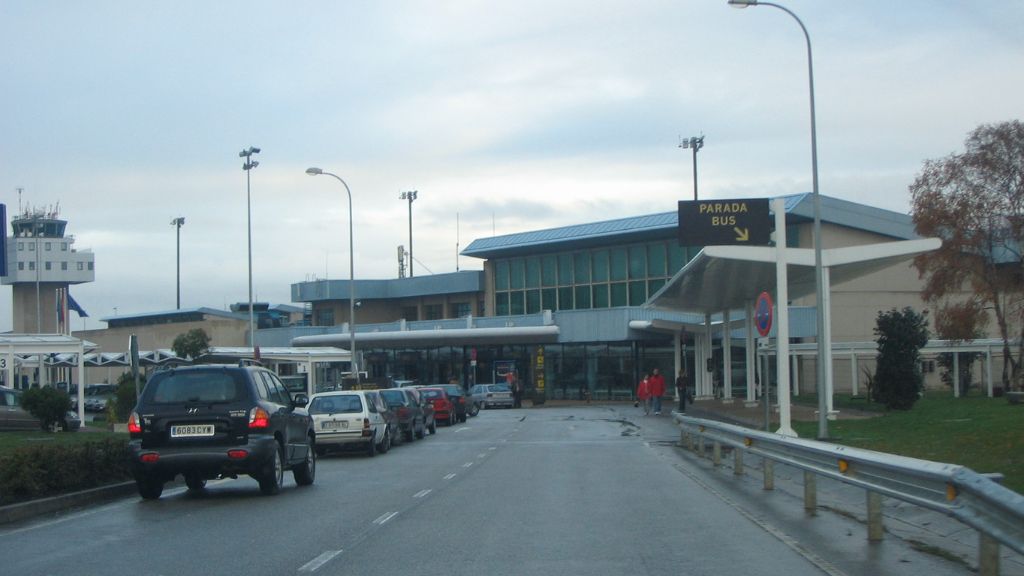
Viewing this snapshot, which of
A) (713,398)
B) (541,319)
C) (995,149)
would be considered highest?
(995,149)

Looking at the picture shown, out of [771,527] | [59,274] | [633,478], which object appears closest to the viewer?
[771,527]

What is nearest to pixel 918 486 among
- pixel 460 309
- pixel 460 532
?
pixel 460 532

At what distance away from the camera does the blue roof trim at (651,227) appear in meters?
59.6

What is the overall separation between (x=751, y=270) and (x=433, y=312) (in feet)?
171

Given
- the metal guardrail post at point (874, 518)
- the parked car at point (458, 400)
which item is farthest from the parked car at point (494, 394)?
the metal guardrail post at point (874, 518)

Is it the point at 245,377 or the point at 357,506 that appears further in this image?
the point at 245,377

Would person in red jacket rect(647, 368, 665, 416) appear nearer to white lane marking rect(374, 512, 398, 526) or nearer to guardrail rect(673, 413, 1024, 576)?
guardrail rect(673, 413, 1024, 576)

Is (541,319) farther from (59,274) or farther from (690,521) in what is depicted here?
(690,521)

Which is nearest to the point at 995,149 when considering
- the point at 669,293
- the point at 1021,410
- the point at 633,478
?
the point at 669,293

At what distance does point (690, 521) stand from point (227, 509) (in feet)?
19.5

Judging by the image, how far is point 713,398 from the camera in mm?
56375

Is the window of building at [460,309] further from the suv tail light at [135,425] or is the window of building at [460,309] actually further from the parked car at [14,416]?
the suv tail light at [135,425]

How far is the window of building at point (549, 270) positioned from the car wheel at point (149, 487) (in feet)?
191

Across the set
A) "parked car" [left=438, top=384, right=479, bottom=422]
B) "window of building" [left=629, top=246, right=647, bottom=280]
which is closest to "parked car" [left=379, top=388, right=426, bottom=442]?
"parked car" [left=438, top=384, right=479, bottom=422]
